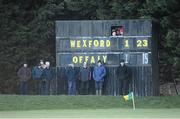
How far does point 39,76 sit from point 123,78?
12.6 feet

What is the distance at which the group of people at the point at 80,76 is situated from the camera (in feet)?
93.4

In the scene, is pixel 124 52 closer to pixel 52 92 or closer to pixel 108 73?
pixel 108 73

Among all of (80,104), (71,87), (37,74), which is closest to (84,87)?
(71,87)

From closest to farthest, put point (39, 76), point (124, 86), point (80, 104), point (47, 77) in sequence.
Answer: point (80, 104) < point (124, 86) < point (47, 77) < point (39, 76)

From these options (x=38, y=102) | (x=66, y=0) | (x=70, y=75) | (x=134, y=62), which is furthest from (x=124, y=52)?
(x=66, y=0)

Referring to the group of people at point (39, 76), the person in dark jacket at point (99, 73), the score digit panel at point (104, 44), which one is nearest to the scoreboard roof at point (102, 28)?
the score digit panel at point (104, 44)

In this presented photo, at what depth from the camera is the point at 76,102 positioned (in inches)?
1063

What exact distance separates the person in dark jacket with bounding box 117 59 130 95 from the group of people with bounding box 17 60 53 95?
10.3 ft

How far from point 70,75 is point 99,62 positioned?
1448 millimetres

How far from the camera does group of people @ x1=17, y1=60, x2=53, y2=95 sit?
29.4 m

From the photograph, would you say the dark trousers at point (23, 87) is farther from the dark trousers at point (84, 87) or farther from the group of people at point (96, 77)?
the dark trousers at point (84, 87)

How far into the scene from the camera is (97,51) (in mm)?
28891

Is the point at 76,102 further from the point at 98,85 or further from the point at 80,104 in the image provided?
the point at 98,85

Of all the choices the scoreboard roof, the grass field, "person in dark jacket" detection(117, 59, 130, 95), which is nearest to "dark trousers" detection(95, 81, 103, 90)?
"person in dark jacket" detection(117, 59, 130, 95)
